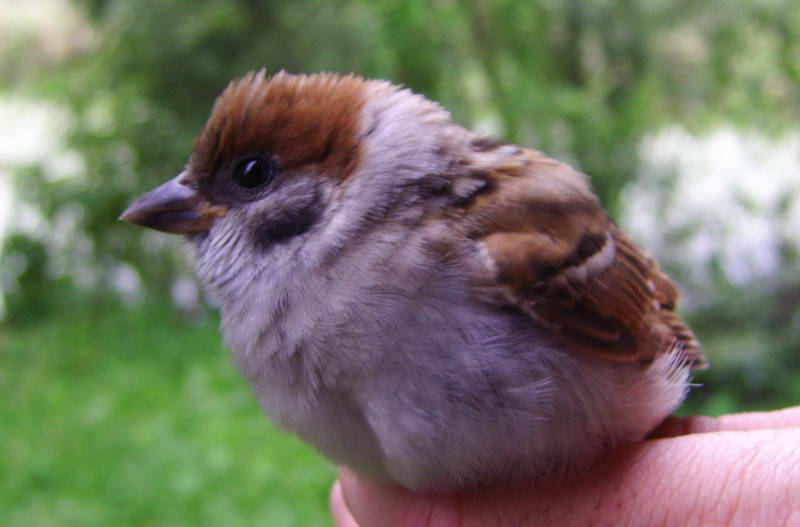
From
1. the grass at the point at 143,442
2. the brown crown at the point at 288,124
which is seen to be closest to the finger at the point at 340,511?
the brown crown at the point at 288,124

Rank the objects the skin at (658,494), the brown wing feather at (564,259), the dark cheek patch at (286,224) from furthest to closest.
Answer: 1. the dark cheek patch at (286,224)
2. the brown wing feather at (564,259)
3. the skin at (658,494)

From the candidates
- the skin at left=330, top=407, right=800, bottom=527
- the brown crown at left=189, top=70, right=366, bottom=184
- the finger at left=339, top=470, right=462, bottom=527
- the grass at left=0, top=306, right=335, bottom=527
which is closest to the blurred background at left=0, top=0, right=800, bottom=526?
the grass at left=0, top=306, right=335, bottom=527

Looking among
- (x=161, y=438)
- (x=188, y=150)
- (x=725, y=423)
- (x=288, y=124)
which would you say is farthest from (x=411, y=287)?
(x=188, y=150)

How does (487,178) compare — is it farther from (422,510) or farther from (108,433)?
(108,433)

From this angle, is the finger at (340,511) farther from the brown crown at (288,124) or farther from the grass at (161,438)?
the grass at (161,438)

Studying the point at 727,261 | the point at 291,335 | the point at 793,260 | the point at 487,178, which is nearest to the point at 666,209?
the point at 727,261

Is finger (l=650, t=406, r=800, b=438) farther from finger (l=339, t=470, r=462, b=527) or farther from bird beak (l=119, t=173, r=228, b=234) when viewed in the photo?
bird beak (l=119, t=173, r=228, b=234)
